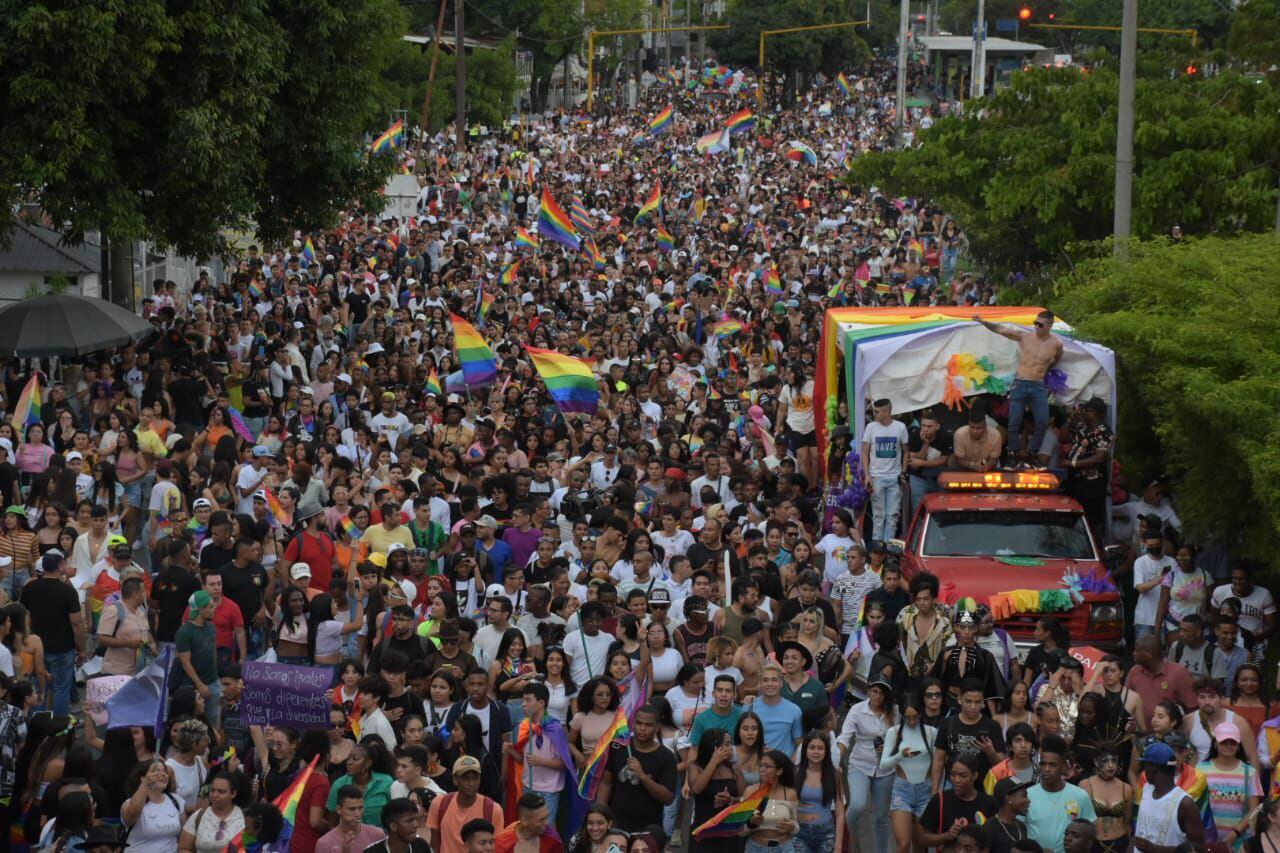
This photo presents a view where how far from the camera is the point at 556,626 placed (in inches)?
521

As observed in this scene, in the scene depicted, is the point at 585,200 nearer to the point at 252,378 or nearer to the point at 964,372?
the point at 252,378

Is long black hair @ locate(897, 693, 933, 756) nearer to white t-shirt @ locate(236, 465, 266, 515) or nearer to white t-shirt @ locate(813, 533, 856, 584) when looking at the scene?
white t-shirt @ locate(813, 533, 856, 584)

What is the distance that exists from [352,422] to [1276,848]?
12092mm

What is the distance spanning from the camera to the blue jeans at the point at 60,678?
13.8 meters

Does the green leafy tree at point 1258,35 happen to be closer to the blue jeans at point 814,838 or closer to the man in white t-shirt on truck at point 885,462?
the man in white t-shirt on truck at point 885,462

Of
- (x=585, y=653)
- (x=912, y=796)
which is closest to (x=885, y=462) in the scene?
(x=585, y=653)

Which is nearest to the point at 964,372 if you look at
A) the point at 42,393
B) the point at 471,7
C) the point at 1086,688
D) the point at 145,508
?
the point at 1086,688

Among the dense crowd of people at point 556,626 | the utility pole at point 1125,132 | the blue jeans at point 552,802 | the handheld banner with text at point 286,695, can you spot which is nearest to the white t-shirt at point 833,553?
the dense crowd of people at point 556,626

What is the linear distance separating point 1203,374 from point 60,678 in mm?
8155

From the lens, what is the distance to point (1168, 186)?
24.0 metres

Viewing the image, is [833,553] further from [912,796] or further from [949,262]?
[949,262]

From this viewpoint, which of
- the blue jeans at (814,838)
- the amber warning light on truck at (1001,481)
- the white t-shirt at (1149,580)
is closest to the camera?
the blue jeans at (814,838)

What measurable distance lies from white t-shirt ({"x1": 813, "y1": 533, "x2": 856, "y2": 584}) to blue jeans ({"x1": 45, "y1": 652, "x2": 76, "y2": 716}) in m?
5.46

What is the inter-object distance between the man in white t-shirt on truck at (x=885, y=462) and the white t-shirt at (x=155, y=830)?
8.19m
